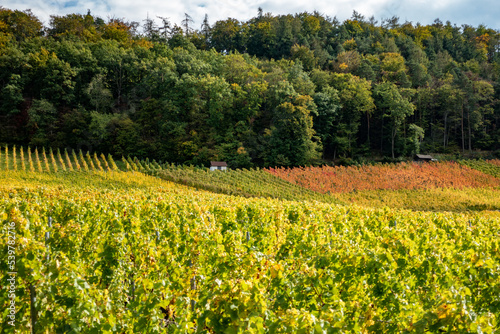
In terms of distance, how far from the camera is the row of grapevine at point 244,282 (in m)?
3.29

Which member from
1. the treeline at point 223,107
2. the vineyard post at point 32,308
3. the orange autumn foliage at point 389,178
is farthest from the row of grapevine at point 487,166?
the vineyard post at point 32,308

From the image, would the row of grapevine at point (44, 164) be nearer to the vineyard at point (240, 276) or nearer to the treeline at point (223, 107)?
the treeline at point (223, 107)

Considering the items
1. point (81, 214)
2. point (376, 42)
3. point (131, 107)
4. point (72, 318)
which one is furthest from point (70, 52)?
point (376, 42)

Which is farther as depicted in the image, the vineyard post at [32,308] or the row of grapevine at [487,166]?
the row of grapevine at [487,166]

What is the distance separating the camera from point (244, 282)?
3447 mm

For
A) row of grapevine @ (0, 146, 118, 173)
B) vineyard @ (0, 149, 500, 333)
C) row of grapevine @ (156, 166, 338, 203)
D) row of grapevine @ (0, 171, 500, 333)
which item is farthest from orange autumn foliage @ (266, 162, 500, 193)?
row of grapevine @ (0, 171, 500, 333)

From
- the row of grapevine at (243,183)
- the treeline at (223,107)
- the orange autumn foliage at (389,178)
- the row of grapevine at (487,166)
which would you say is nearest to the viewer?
the row of grapevine at (243,183)

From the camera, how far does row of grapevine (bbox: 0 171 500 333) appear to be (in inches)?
129

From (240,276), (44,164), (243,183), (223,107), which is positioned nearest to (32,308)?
(240,276)

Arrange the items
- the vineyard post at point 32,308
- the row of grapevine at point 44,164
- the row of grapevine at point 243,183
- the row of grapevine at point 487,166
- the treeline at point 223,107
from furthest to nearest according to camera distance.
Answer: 1. the treeline at point 223,107
2. the row of grapevine at point 487,166
3. the row of grapevine at point 44,164
4. the row of grapevine at point 243,183
5. the vineyard post at point 32,308

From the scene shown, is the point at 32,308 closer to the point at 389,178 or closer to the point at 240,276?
the point at 240,276

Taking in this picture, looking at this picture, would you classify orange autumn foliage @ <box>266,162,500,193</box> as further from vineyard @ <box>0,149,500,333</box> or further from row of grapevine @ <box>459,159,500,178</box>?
vineyard @ <box>0,149,500,333</box>

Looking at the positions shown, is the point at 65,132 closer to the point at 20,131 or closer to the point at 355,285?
the point at 20,131

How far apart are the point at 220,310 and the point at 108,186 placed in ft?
71.5
